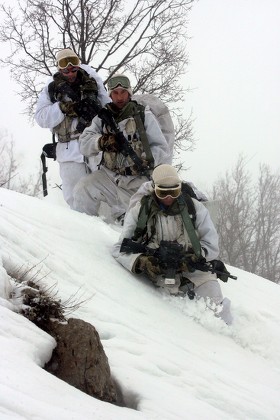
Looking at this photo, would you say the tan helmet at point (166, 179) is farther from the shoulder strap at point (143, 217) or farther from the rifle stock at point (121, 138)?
the rifle stock at point (121, 138)

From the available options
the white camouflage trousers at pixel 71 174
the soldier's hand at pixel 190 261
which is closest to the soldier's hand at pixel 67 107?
the white camouflage trousers at pixel 71 174

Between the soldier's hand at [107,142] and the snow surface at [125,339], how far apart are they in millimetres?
929

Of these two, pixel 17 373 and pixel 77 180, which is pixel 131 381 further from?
pixel 77 180

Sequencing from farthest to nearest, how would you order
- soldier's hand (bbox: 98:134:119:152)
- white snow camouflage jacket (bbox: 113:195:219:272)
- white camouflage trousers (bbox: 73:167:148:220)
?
white camouflage trousers (bbox: 73:167:148:220) < soldier's hand (bbox: 98:134:119:152) < white snow camouflage jacket (bbox: 113:195:219:272)

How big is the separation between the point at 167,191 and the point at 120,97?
5.07ft

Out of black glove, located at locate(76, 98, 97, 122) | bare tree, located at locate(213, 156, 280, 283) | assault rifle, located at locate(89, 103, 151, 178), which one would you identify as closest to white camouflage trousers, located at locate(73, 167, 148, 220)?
assault rifle, located at locate(89, 103, 151, 178)

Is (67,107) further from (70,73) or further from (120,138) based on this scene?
(120,138)

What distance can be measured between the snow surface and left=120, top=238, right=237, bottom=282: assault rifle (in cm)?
26

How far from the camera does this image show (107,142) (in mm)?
5164

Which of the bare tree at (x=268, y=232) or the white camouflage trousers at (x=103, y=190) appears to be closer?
the white camouflage trousers at (x=103, y=190)

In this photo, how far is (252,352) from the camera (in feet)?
13.5

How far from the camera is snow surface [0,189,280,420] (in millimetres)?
2010

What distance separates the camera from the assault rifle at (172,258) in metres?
4.41

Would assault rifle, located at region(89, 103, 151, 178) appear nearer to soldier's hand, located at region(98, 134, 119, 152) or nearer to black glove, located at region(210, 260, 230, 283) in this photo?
soldier's hand, located at region(98, 134, 119, 152)
